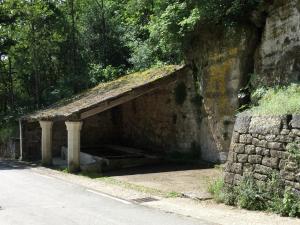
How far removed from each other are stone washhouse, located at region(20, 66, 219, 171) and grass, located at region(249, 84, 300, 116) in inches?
221

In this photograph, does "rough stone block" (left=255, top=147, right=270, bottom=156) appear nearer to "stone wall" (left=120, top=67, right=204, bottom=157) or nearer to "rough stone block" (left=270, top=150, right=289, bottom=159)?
"rough stone block" (left=270, top=150, right=289, bottom=159)

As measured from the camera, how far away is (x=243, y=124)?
10.2 meters

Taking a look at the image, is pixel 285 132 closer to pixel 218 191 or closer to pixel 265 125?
pixel 265 125

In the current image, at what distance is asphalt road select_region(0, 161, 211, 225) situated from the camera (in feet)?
27.1

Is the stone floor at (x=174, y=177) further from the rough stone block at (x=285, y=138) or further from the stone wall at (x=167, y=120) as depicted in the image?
the rough stone block at (x=285, y=138)

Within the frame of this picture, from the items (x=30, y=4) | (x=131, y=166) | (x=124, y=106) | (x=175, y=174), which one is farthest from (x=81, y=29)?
(x=175, y=174)

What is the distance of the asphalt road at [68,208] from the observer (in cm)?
827

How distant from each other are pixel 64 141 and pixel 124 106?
363cm

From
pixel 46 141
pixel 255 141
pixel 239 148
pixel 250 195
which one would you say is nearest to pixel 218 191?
pixel 239 148

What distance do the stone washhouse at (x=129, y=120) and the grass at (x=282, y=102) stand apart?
5.62m

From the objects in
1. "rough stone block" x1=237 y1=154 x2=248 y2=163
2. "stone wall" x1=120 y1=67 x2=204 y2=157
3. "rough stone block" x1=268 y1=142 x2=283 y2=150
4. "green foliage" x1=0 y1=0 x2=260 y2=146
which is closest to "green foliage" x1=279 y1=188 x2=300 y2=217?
"rough stone block" x1=268 y1=142 x2=283 y2=150

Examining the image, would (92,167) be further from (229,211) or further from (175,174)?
(229,211)

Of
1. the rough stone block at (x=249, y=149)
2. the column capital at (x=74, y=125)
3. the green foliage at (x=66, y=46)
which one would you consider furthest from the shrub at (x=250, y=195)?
the green foliage at (x=66, y=46)

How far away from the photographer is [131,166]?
17500mm
